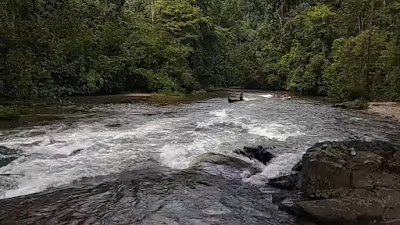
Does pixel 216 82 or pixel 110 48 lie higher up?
Result: pixel 110 48

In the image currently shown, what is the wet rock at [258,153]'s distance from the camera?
8845mm

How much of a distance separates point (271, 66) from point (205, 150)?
3593 centimetres

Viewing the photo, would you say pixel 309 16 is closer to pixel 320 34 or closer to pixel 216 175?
pixel 320 34

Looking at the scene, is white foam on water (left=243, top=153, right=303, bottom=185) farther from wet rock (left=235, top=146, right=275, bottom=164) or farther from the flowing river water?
wet rock (left=235, top=146, right=275, bottom=164)

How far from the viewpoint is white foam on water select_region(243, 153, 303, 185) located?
24.7 ft

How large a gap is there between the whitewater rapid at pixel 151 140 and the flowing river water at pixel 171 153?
0.02 m

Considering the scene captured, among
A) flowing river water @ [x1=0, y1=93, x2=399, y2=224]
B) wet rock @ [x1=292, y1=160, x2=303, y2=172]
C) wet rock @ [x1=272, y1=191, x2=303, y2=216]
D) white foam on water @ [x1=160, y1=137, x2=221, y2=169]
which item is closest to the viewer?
wet rock @ [x1=272, y1=191, x2=303, y2=216]

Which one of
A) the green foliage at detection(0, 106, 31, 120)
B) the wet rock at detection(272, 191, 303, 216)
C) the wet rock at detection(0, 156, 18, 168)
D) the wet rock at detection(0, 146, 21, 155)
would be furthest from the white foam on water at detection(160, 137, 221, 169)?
the green foliage at detection(0, 106, 31, 120)

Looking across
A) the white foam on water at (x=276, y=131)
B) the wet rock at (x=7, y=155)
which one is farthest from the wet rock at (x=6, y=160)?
the white foam on water at (x=276, y=131)

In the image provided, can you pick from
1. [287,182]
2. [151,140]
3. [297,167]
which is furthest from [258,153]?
[151,140]

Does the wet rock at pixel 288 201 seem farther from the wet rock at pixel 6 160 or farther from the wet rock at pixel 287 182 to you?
the wet rock at pixel 6 160

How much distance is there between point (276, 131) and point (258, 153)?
3.60 m

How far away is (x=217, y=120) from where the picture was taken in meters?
15.0

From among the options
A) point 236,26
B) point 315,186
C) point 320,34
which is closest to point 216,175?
point 315,186
